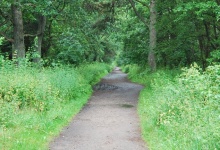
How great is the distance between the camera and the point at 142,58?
97.0ft

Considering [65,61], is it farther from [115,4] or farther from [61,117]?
[61,117]

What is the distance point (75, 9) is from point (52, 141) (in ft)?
52.1

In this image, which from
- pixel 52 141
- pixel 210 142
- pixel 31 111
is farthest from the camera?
pixel 31 111

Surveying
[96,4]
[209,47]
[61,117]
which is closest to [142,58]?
[96,4]

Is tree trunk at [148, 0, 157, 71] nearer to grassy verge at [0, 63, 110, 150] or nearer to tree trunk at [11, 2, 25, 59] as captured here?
tree trunk at [11, 2, 25, 59]

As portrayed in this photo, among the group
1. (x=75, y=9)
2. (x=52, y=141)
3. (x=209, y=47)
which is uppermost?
(x=75, y=9)

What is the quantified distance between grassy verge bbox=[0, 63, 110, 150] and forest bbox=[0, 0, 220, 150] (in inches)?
0.9

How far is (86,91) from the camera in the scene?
17375mm

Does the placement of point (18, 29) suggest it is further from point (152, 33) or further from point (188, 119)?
point (188, 119)

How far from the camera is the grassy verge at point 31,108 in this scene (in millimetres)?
7332

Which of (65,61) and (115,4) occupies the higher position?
(115,4)

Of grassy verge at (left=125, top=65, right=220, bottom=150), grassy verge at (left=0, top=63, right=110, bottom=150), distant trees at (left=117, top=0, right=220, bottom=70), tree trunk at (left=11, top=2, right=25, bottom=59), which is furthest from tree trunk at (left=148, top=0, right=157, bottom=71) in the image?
grassy verge at (left=125, top=65, right=220, bottom=150)

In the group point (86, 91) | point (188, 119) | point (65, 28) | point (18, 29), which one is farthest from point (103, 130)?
point (65, 28)

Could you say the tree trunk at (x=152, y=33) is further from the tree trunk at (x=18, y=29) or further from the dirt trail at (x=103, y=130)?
the tree trunk at (x=18, y=29)
